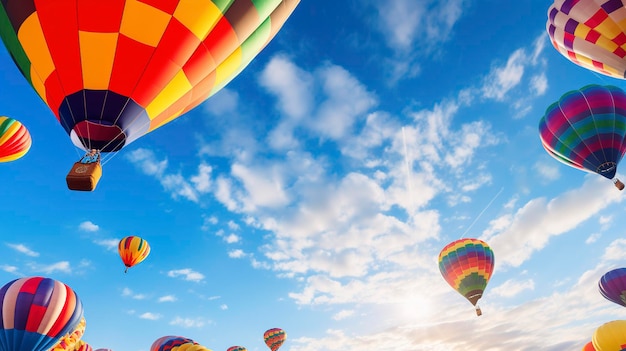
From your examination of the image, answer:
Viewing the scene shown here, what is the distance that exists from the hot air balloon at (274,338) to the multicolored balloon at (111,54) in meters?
38.0

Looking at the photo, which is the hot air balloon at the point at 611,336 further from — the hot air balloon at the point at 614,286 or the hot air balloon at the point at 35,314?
the hot air balloon at the point at 35,314

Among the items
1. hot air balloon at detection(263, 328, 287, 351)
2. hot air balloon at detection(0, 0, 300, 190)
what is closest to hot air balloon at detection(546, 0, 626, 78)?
hot air balloon at detection(0, 0, 300, 190)

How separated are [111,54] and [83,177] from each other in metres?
2.20

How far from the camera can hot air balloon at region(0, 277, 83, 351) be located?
526 inches

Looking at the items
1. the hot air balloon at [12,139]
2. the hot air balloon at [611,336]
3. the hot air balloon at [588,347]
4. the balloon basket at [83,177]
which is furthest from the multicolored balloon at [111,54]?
the hot air balloon at [588,347]

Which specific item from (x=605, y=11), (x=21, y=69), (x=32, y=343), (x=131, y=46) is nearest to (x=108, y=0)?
(x=131, y=46)

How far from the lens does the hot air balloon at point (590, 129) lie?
1638 cm

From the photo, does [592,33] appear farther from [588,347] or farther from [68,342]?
[68,342]

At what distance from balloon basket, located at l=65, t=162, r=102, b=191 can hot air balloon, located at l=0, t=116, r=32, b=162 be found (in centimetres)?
1823

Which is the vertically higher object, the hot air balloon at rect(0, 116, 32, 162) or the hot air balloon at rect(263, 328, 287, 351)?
the hot air balloon at rect(0, 116, 32, 162)

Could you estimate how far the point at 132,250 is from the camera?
2680cm

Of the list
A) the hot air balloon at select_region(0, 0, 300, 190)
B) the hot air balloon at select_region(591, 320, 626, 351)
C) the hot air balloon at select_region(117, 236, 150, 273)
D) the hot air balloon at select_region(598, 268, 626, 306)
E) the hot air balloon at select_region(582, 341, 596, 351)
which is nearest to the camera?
the hot air balloon at select_region(0, 0, 300, 190)

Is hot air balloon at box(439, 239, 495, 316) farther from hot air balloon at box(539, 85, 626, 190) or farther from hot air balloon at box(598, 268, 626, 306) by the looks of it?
hot air balloon at box(598, 268, 626, 306)

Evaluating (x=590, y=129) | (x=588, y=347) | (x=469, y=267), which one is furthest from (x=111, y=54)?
(x=588, y=347)
